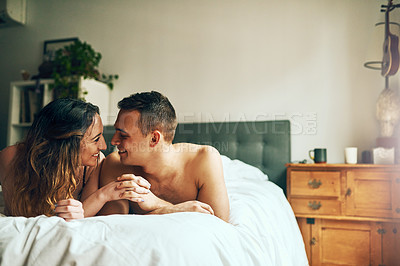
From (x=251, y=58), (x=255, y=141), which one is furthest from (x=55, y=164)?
(x=251, y=58)

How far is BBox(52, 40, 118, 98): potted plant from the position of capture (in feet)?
9.92

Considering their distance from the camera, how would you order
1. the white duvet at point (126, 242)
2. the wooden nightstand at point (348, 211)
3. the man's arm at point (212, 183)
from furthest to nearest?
the wooden nightstand at point (348, 211), the man's arm at point (212, 183), the white duvet at point (126, 242)

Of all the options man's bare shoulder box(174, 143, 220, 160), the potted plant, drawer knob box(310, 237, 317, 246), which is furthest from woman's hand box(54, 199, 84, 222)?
the potted plant

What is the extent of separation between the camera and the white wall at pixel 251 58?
103 inches

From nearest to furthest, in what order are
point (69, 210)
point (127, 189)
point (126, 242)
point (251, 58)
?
point (126, 242) < point (69, 210) < point (127, 189) < point (251, 58)

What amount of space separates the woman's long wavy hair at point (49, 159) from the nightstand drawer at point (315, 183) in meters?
1.61

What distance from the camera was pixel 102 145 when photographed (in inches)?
50.8

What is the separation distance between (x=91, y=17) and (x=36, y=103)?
1065 millimetres

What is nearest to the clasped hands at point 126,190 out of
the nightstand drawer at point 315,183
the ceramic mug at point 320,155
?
the nightstand drawer at point 315,183

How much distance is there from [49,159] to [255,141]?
187 cm

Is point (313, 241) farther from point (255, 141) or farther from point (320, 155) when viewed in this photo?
point (255, 141)

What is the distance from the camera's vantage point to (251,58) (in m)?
2.91

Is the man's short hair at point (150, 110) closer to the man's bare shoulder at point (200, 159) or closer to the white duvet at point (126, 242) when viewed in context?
the man's bare shoulder at point (200, 159)

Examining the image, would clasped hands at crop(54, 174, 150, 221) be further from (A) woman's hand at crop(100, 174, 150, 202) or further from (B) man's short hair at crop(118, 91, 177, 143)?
(B) man's short hair at crop(118, 91, 177, 143)
